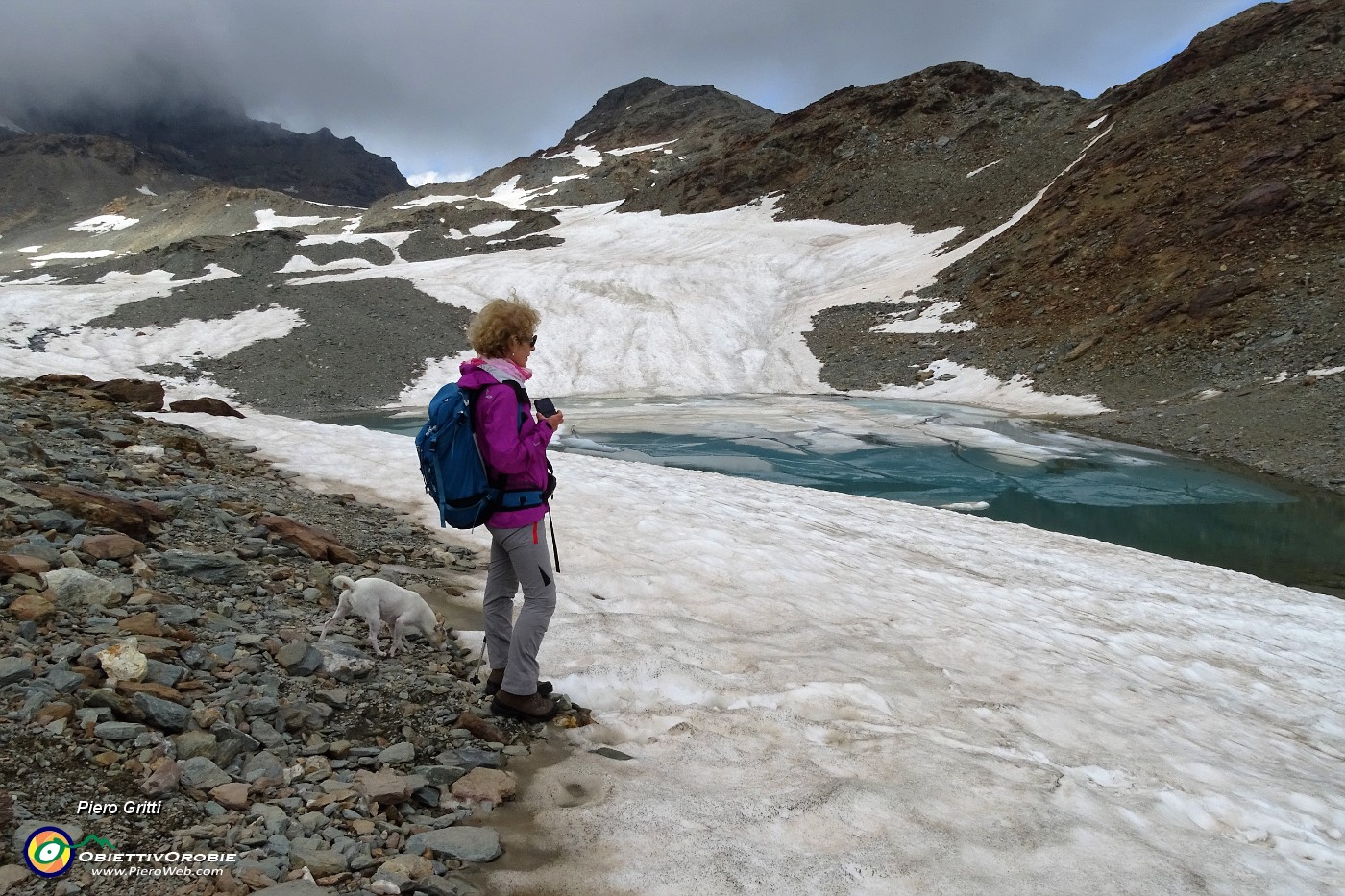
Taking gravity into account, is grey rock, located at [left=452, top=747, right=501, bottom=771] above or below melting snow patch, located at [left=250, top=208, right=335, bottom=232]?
below

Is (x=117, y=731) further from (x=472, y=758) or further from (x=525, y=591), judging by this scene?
(x=525, y=591)

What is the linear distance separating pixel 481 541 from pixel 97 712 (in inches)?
201

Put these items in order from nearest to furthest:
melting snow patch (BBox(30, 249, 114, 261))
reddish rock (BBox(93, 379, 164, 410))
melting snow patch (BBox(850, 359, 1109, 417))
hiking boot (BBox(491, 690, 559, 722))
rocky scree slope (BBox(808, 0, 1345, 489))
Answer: hiking boot (BBox(491, 690, 559, 722)), reddish rock (BBox(93, 379, 164, 410)), rocky scree slope (BBox(808, 0, 1345, 489)), melting snow patch (BBox(850, 359, 1109, 417)), melting snow patch (BBox(30, 249, 114, 261))

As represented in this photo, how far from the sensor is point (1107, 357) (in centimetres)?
2891

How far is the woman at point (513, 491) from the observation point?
12.7 ft

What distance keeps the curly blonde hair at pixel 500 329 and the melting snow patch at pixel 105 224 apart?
150344 millimetres

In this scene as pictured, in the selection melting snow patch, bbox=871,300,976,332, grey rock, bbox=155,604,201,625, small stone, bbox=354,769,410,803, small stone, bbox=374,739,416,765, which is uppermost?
melting snow patch, bbox=871,300,976,332

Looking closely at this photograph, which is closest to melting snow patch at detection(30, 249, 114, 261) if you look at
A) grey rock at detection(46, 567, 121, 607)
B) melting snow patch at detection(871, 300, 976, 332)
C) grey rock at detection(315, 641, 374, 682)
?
melting snow patch at detection(871, 300, 976, 332)

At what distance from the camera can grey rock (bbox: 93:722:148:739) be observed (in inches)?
A: 125

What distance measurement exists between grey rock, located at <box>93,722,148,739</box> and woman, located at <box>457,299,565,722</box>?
1740mm

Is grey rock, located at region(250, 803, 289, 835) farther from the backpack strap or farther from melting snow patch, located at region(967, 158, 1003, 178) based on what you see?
melting snow patch, located at region(967, 158, 1003, 178)

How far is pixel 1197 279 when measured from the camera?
2927cm

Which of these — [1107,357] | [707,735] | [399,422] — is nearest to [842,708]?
[707,735]

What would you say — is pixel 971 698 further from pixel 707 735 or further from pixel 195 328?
pixel 195 328
